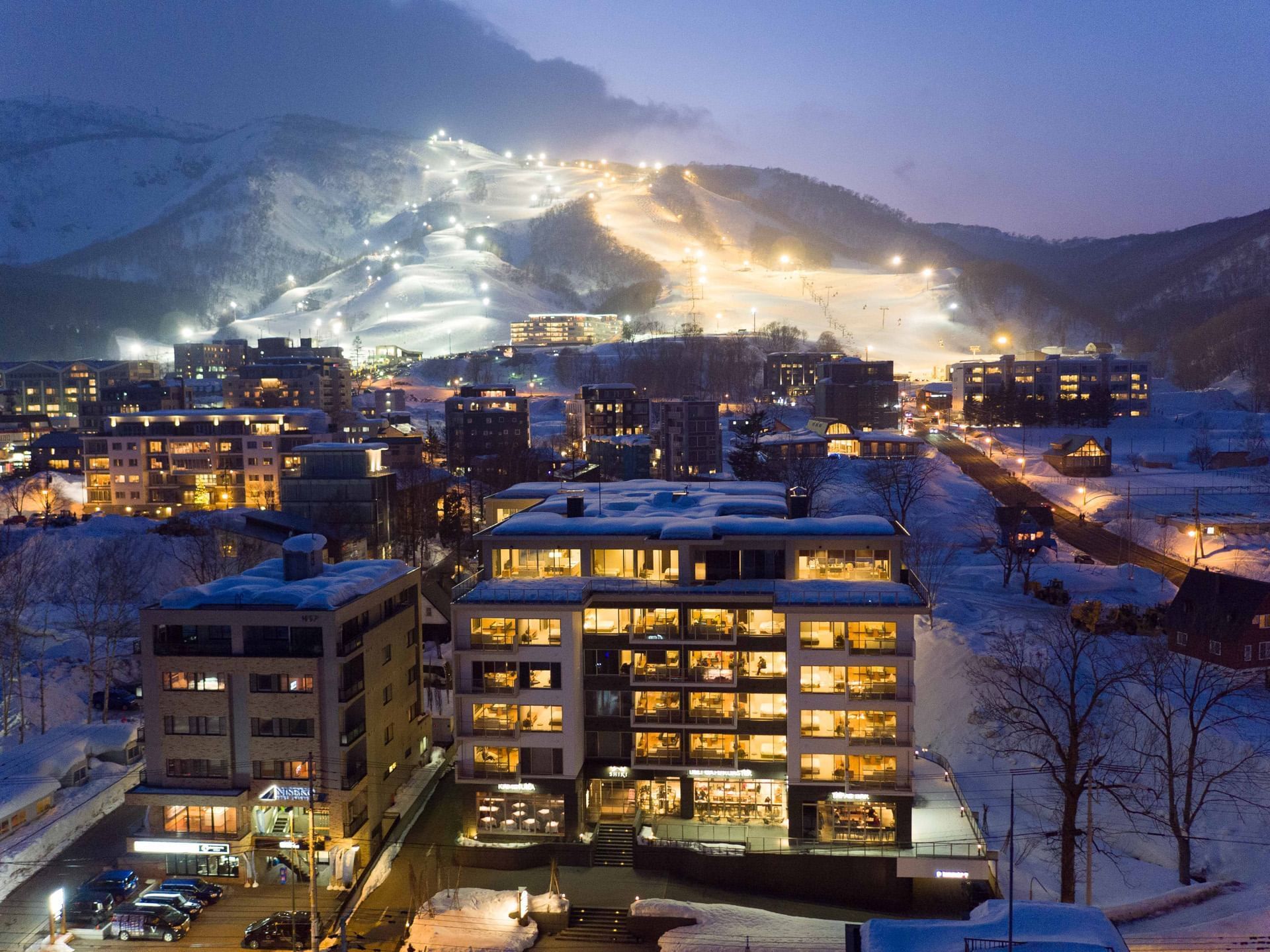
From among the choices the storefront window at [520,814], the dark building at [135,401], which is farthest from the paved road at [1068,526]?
the dark building at [135,401]

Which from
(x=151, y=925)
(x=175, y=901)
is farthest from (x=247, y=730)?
(x=151, y=925)

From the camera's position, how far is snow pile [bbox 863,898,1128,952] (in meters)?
11.0

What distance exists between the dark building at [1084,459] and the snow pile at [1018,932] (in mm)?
45269

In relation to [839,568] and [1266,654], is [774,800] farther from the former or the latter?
[1266,654]

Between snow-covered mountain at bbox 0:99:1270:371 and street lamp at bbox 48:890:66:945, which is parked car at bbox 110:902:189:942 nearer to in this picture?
street lamp at bbox 48:890:66:945

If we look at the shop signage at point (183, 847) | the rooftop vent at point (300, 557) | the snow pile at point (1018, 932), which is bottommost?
the shop signage at point (183, 847)

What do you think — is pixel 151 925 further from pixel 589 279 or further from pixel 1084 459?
pixel 589 279

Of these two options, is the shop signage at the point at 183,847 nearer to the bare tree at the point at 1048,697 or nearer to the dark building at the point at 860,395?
the bare tree at the point at 1048,697

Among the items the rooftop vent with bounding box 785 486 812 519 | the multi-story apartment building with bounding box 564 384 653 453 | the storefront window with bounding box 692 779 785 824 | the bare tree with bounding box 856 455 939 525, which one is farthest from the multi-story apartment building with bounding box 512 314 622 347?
the storefront window with bounding box 692 779 785 824

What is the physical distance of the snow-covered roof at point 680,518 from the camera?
18422mm

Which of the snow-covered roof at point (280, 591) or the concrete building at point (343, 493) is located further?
the concrete building at point (343, 493)

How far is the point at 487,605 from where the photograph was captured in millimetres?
17438

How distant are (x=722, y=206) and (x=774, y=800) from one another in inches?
7338

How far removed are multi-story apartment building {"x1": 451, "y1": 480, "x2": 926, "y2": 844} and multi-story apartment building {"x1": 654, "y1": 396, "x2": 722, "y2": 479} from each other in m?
35.5
